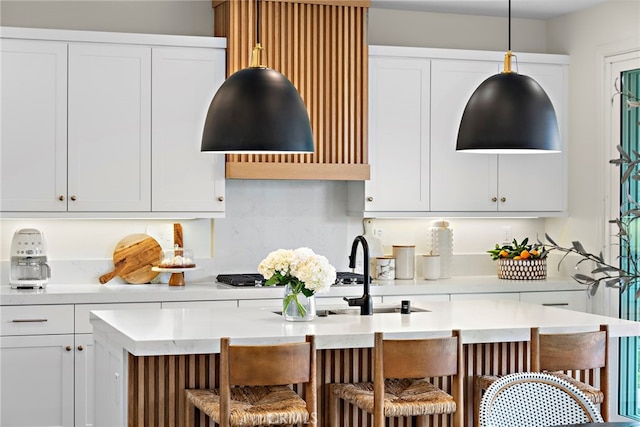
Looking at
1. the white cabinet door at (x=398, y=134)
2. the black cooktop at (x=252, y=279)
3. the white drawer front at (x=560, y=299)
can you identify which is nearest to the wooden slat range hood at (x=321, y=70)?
the white cabinet door at (x=398, y=134)

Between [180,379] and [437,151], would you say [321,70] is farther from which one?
[180,379]

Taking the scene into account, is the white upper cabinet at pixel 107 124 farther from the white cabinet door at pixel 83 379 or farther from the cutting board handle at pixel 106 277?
the white cabinet door at pixel 83 379

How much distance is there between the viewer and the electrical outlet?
6457 millimetres

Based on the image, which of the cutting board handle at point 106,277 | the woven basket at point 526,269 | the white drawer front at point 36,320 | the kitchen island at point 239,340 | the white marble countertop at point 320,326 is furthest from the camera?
the woven basket at point 526,269

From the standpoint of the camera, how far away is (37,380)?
5.00 meters

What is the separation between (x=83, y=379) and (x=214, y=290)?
0.87 metres

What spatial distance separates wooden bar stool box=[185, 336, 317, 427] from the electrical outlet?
11.1 ft

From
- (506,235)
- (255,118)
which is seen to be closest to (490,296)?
(506,235)

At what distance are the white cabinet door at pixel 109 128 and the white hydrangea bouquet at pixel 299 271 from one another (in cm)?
178

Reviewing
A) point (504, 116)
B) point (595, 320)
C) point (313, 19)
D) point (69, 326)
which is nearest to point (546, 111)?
point (504, 116)

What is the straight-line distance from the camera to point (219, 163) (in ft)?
18.0

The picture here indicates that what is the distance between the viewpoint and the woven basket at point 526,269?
19.6ft

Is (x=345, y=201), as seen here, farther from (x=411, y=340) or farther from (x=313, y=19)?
(x=411, y=340)

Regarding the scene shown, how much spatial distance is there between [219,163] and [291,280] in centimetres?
183
